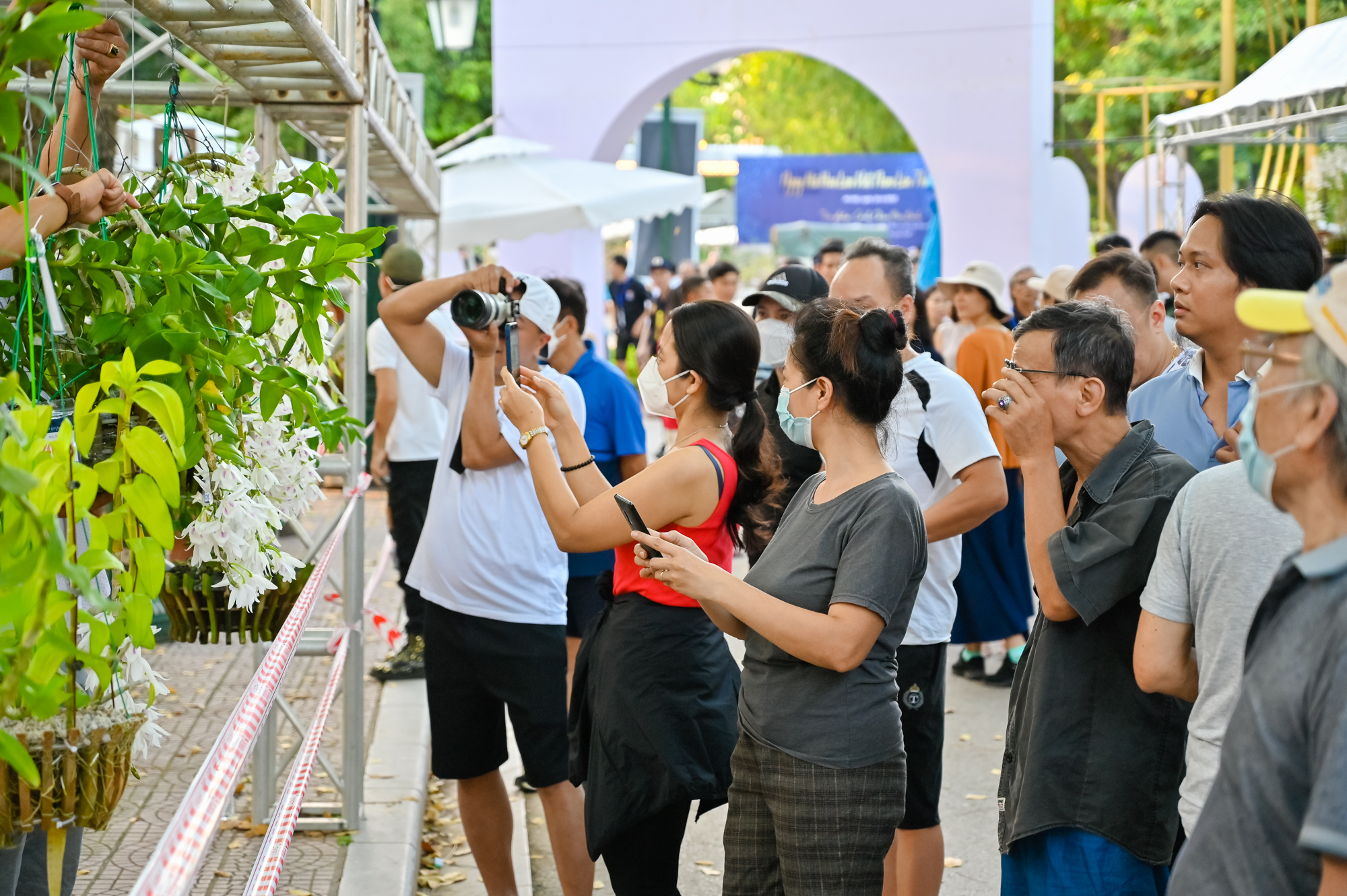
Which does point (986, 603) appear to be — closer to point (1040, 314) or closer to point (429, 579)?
point (429, 579)

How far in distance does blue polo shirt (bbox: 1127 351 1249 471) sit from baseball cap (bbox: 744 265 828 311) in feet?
7.03

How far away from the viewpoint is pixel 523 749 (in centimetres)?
385

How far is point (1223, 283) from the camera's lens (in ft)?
9.13

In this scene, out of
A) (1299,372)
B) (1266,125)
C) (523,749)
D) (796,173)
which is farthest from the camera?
(796,173)

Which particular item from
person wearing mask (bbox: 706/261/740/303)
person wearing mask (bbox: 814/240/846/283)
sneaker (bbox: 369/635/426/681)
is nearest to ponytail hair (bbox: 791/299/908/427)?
sneaker (bbox: 369/635/426/681)

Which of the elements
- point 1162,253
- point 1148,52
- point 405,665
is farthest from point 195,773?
point 1148,52

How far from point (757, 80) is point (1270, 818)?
3538 cm

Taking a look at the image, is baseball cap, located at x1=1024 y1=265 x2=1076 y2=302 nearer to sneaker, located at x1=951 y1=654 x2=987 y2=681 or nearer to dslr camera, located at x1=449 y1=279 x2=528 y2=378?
sneaker, located at x1=951 y1=654 x2=987 y2=681

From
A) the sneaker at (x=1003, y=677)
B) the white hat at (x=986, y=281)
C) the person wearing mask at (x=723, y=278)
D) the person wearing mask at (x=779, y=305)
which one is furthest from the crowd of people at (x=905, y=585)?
the person wearing mask at (x=723, y=278)

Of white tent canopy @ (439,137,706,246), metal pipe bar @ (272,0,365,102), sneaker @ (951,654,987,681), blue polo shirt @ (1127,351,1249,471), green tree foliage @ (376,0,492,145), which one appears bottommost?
sneaker @ (951,654,987,681)

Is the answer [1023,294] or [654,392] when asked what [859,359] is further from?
[1023,294]

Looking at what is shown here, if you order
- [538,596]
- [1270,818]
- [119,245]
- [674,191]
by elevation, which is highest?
[674,191]

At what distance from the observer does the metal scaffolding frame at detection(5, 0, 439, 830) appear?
2.94m

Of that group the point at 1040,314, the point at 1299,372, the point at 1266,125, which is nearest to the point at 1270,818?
the point at 1299,372
